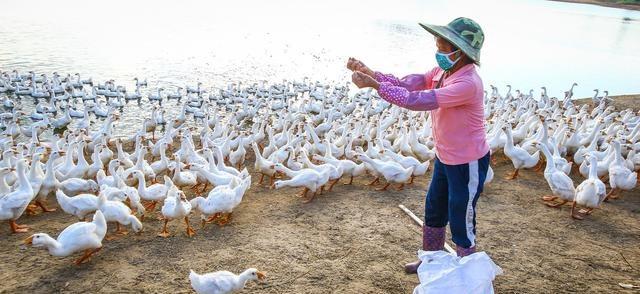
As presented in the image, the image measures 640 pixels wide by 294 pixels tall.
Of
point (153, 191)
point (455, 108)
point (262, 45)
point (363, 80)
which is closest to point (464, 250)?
point (455, 108)

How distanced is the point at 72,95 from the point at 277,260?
1078 cm

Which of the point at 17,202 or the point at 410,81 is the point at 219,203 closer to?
the point at 17,202

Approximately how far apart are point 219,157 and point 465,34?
5.05 meters

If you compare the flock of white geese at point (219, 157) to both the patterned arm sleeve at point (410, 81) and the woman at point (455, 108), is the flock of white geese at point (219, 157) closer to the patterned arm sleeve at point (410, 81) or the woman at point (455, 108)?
the woman at point (455, 108)

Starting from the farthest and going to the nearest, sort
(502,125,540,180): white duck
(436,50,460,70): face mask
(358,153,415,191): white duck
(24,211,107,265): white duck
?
(502,125,540,180): white duck < (358,153,415,191): white duck < (24,211,107,265): white duck < (436,50,460,70): face mask

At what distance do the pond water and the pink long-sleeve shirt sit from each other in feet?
44.2

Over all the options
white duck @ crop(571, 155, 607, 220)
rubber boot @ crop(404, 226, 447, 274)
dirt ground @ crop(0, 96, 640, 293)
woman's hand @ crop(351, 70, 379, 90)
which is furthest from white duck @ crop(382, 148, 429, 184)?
woman's hand @ crop(351, 70, 379, 90)

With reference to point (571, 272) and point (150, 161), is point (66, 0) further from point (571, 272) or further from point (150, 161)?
point (571, 272)

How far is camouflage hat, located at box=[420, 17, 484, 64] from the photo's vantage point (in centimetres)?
346

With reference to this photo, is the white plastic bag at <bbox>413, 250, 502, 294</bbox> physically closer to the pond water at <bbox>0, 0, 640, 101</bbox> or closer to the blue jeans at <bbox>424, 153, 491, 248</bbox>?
the blue jeans at <bbox>424, 153, 491, 248</bbox>

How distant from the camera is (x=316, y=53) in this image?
73.2ft

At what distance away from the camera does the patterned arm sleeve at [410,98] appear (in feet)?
10.9

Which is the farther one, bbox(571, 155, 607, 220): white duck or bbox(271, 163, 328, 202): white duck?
bbox(271, 163, 328, 202): white duck

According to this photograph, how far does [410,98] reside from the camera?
132 inches
